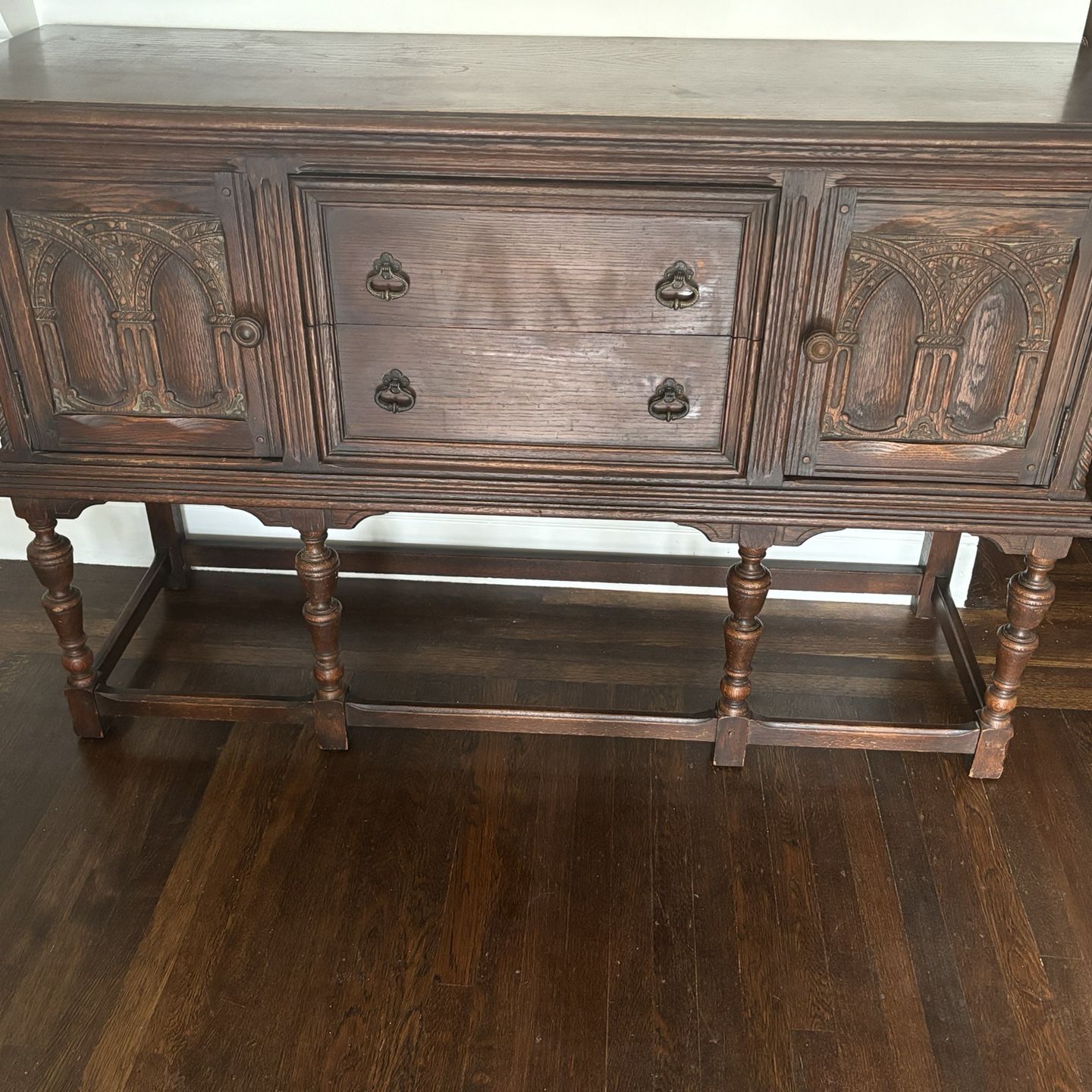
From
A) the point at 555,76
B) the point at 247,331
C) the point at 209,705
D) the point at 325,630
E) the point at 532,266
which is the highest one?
the point at 555,76

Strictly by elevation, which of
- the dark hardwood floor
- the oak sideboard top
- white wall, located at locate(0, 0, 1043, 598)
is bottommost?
the dark hardwood floor

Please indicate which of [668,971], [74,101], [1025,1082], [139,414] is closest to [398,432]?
[139,414]

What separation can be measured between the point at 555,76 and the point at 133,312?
73 cm

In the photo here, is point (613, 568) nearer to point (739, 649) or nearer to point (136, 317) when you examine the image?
point (739, 649)

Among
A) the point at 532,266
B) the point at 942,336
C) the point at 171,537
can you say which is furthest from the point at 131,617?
the point at 942,336

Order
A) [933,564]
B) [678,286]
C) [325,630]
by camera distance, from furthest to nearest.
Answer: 1. [933,564]
2. [325,630]
3. [678,286]

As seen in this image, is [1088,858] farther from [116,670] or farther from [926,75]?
[116,670]

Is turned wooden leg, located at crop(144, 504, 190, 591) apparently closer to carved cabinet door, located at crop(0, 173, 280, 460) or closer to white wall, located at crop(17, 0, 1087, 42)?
carved cabinet door, located at crop(0, 173, 280, 460)

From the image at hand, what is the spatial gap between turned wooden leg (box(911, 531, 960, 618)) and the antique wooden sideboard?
0.49 meters

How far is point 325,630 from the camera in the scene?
208cm

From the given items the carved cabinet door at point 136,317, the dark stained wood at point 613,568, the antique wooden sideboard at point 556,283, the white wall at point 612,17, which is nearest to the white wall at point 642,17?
the white wall at point 612,17

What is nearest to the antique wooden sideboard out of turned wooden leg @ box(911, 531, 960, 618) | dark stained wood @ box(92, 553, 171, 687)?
dark stained wood @ box(92, 553, 171, 687)

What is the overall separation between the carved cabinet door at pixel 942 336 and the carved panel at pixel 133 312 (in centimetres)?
88

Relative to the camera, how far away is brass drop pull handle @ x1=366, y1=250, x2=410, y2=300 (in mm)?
1654
